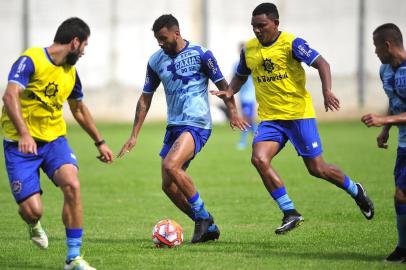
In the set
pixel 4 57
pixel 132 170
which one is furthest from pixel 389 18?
pixel 132 170

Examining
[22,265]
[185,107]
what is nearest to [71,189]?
[22,265]

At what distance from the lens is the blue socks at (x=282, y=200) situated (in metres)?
9.84

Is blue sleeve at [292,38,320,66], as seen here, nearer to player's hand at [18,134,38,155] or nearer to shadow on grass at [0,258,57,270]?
player's hand at [18,134,38,155]

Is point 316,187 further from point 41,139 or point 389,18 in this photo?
point 389,18

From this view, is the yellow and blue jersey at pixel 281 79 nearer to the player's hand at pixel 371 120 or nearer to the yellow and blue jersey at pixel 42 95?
the player's hand at pixel 371 120

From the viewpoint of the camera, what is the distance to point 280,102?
33.2 feet

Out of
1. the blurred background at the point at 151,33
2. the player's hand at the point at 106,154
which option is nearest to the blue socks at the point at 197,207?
the player's hand at the point at 106,154

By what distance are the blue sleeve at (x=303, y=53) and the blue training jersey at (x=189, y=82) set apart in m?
0.94

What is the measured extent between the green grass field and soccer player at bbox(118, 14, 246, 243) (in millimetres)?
542

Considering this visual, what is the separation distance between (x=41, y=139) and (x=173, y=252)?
2.03 meters

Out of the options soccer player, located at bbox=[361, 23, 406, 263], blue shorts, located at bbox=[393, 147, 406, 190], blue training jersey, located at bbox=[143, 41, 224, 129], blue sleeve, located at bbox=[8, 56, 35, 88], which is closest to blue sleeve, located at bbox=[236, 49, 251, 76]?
blue training jersey, located at bbox=[143, 41, 224, 129]

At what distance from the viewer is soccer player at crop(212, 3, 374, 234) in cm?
996

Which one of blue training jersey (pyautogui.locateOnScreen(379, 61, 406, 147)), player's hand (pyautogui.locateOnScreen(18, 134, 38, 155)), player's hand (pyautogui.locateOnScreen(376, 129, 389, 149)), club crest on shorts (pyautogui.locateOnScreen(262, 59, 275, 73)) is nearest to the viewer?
player's hand (pyautogui.locateOnScreen(18, 134, 38, 155))

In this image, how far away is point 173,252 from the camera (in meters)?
9.20
